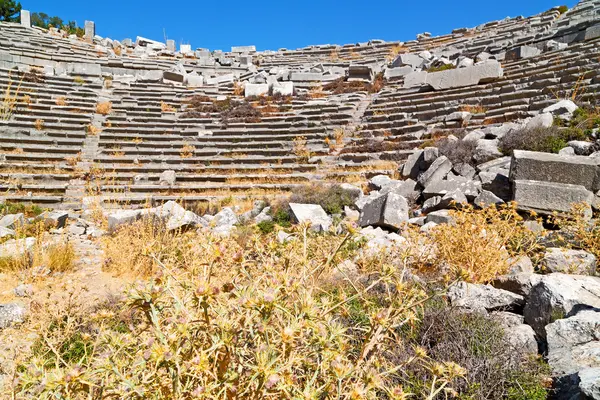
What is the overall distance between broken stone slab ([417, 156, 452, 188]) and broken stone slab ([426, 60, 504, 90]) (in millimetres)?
7706

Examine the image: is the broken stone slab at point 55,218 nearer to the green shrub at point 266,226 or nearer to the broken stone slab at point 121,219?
the broken stone slab at point 121,219

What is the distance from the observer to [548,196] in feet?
19.9

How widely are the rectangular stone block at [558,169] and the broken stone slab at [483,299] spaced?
→ 13.1 feet

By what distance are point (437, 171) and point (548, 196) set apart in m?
2.54

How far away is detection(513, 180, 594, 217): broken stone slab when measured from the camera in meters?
5.88

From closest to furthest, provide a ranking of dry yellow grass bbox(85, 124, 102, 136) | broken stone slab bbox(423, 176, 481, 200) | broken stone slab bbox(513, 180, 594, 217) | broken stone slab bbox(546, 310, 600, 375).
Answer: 1. broken stone slab bbox(546, 310, 600, 375)
2. broken stone slab bbox(513, 180, 594, 217)
3. broken stone slab bbox(423, 176, 481, 200)
4. dry yellow grass bbox(85, 124, 102, 136)

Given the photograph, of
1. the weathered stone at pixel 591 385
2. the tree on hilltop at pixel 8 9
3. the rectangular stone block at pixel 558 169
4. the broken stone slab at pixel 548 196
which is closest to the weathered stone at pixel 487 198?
the broken stone slab at pixel 548 196

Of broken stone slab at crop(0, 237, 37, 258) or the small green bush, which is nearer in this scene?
broken stone slab at crop(0, 237, 37, 258)

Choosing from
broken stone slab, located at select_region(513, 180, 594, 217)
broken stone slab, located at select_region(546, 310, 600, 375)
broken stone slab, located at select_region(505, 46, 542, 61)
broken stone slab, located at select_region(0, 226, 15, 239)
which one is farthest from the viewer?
broken stone slab, located at select_region(505, 46, 542, 61)

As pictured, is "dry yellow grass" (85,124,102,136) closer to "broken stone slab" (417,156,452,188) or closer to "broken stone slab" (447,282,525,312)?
"broken stone slab" (417,156,452,188)

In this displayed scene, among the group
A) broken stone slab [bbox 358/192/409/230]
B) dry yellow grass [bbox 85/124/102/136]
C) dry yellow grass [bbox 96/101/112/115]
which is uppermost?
dry yellow grass [bbox 96/101/112/115]

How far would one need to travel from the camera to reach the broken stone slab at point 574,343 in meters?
2.17

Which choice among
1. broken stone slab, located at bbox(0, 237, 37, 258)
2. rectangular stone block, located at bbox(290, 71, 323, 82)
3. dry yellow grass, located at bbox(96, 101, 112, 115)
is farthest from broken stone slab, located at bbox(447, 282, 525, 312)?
rectangular stone block, located at bbox(290, 71, 323, 82)

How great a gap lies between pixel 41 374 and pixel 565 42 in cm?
2147
